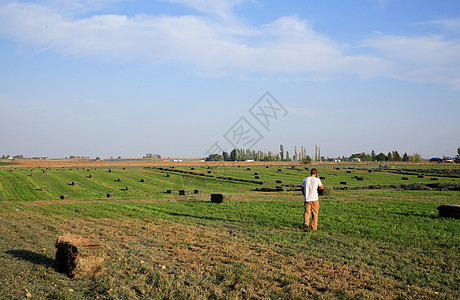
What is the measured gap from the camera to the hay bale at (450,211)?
16.0 metres

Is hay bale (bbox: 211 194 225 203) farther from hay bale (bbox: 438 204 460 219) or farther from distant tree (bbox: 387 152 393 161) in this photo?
distant tree (bbox: 387 152 393 161)

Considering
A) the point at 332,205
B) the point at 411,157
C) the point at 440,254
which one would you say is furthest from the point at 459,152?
the point at 440,254

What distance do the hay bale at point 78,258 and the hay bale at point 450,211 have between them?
606 inches

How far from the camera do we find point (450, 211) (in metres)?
16.2

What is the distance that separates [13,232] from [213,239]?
807 cm

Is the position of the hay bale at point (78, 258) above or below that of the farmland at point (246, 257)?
above

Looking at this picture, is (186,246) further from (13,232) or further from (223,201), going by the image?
(223,201)

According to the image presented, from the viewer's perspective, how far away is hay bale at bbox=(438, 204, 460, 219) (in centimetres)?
1601

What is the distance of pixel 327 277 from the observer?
311 inches

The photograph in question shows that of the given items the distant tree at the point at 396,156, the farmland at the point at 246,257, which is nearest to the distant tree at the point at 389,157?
the distant tree at the point at 396,156

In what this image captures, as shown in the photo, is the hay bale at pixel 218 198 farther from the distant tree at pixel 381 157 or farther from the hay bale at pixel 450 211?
the distant tree at pixel 381 157

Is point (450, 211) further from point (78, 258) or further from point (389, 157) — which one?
point (389, 157)

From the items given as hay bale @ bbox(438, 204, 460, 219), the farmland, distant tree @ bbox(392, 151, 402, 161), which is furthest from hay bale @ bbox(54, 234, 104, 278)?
distant tree @ bbox(392, 151, 402, 161)

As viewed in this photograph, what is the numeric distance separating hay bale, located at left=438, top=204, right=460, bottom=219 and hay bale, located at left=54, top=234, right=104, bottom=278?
50.5 ft
